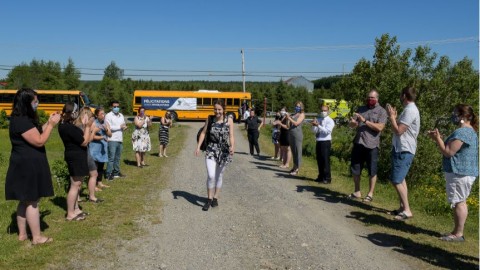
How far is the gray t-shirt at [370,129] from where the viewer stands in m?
6.95

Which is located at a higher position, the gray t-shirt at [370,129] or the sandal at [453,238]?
the gray t-shirt at [370,129]

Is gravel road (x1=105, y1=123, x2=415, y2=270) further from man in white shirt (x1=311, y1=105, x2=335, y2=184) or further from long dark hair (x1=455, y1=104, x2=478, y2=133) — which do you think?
long dark hair (x1=455, y1=104, x2=478, y2=133)

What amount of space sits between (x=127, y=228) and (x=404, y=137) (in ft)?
13.5

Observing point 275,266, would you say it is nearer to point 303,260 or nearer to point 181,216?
point 303,260

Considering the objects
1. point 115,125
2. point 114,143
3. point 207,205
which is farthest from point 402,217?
point 115,125

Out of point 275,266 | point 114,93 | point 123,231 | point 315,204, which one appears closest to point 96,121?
point 123,231

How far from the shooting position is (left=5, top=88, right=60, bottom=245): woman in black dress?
182 inches

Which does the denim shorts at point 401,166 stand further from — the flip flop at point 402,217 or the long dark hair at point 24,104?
the long dark hair at point 24,104

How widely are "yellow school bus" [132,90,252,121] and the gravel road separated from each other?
3106cm

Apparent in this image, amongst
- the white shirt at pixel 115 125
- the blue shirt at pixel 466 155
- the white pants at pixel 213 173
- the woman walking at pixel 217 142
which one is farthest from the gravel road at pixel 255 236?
the white shirt at pixel 115 125

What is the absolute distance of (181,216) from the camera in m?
6.26

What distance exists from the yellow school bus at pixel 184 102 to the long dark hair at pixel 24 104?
33882 mm

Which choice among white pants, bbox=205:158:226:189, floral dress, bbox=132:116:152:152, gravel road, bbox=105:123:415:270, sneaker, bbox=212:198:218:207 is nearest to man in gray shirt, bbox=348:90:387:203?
gravel road, bbox=105:123:415:270

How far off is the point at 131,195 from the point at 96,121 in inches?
65.2
